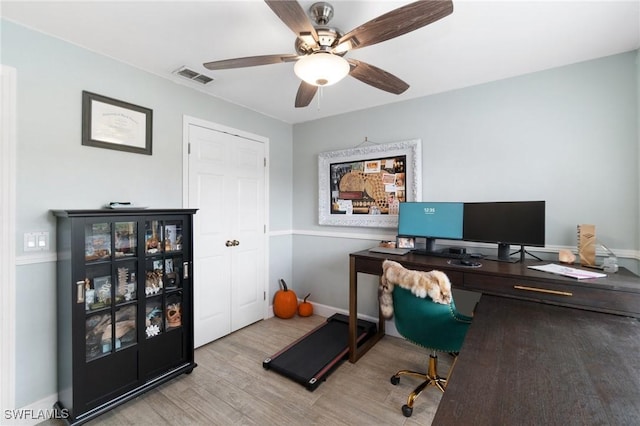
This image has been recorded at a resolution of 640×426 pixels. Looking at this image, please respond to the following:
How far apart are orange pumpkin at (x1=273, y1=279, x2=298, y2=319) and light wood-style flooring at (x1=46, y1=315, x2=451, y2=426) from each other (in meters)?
0.70

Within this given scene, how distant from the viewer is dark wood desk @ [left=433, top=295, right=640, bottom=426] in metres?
0.72

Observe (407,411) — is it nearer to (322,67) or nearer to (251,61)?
(322,67)

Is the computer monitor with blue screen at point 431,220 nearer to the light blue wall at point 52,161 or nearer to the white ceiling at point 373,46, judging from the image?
A: the white ceiling at point 373,46

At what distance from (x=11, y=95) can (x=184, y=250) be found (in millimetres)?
1402

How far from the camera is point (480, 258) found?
2.26 metres

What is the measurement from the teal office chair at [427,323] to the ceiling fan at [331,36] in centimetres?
140

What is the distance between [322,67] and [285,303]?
8.71 ft

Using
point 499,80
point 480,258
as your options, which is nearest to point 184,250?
point 480,258

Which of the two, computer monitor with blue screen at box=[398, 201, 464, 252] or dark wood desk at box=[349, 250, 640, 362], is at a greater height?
computer monitor with blue screen at box=[398, 201, 464, 252]

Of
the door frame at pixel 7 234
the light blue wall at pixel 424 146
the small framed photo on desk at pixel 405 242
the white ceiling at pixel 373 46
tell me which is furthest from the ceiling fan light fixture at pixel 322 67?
the door frame at pixel 7 234

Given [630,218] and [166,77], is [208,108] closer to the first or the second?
[166,77]

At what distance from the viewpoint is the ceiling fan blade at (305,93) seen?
1929mm

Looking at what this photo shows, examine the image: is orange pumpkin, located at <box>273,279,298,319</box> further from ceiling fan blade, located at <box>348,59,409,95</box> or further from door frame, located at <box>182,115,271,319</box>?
ceiling fan blade, located at <box>348,59,409,95</box>

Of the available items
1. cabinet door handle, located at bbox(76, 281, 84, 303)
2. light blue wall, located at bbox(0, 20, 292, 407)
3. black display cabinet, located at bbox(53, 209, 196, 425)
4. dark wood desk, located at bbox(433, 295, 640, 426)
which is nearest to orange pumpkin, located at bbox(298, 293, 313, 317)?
black display cabinet, located at bbox(53, 209, 196, 425)
